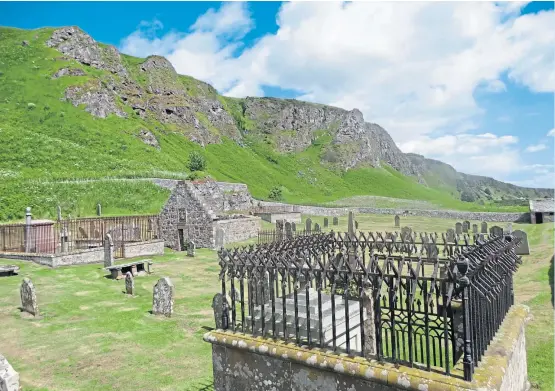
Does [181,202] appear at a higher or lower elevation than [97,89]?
lower

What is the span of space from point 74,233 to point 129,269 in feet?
37.6

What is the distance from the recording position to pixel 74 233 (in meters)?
28.5

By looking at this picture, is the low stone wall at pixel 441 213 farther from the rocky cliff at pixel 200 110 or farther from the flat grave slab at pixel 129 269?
the rocky cliff at pixel 200 110

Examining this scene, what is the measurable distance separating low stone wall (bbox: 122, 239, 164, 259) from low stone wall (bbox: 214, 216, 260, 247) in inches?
192

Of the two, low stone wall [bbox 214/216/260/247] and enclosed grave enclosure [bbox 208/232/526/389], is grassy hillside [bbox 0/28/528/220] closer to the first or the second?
low stone wall [bbox 214/216/260/247]

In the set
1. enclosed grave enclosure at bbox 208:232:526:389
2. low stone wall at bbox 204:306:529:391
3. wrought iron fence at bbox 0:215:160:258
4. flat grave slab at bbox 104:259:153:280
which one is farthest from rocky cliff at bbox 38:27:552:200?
low stone wall at bbox 204:306:529:391

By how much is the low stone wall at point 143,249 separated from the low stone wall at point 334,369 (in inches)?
829

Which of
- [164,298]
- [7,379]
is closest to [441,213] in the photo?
[164,298]

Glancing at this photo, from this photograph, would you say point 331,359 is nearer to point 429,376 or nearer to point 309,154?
point 429,376

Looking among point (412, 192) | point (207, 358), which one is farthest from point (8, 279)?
point (412, 192)

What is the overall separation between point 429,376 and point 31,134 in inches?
2674

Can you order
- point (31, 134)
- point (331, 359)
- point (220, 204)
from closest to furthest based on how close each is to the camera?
point (331, 359), point (220, 204), point (31, 134)

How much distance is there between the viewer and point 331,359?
17.3ft

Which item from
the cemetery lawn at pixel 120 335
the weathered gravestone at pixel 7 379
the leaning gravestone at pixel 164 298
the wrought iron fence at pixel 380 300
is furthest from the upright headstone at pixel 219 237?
the weathered gravestone at pixel 7 379
